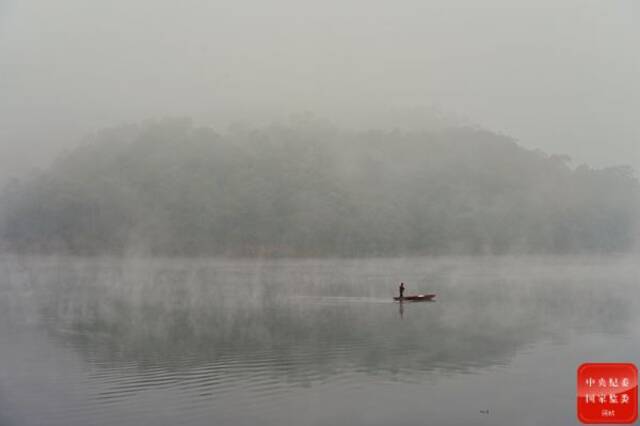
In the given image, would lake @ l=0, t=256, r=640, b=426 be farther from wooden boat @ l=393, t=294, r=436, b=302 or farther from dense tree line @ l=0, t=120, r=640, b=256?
dense tree line @ l=0, t=120, r=640, b=256

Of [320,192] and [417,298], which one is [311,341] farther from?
[417,298]

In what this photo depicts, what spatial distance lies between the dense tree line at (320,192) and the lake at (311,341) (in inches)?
31.9

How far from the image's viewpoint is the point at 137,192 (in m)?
7.92

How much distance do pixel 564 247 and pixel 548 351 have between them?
2.87 m

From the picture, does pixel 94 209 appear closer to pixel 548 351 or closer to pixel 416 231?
pixel 416 231

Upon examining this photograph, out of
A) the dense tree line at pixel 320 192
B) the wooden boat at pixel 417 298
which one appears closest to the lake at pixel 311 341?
the wooden boat at pixel 417 298

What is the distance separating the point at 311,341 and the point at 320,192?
2.03m

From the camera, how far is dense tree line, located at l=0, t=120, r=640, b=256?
7.09 meters

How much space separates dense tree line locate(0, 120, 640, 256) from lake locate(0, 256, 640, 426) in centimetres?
81

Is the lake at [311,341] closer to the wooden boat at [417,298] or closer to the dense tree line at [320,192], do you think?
the wooden boat at [417,298]

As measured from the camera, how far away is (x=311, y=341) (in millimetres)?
5992

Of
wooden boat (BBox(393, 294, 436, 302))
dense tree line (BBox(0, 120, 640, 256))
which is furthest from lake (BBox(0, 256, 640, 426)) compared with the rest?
dense tree line (BBox(0, 120, 640, 256))

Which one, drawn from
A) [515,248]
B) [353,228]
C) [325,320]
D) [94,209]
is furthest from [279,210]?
[515,248]

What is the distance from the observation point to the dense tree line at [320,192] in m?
7.09
